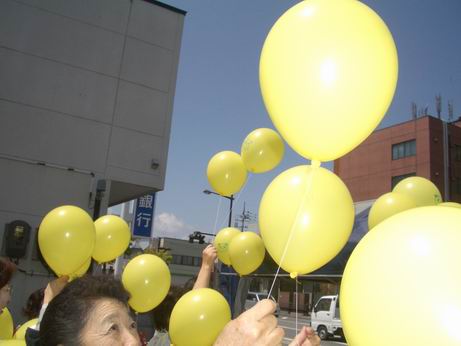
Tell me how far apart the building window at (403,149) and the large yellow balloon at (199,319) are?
1345 inches

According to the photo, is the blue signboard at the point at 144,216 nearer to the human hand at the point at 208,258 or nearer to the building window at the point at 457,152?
the human hand at the point at 208,258

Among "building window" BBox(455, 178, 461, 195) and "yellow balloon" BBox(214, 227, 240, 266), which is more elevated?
"building window" BBox(455, 178, 461, 195)

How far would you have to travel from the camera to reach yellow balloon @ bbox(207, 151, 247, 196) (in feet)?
14.7

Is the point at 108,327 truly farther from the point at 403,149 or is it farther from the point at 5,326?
the point at 403,149

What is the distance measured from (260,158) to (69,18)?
21.5 feet

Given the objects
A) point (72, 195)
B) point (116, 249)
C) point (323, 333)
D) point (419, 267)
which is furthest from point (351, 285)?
point (323, 333)

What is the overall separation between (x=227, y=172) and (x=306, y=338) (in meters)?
2.81

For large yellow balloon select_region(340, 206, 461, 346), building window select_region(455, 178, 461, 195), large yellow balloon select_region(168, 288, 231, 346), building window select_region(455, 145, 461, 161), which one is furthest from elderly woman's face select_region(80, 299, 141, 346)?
building window select_region(455, 145, 461, 161)

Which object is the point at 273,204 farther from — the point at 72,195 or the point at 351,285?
the point at 72,195

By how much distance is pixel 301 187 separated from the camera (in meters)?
2.13

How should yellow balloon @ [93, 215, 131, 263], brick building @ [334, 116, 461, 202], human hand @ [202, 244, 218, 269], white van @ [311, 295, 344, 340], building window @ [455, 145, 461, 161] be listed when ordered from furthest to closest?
building window @ [455, 145, 461, 161], brick building @ [334, 116, 461, 202], white van @ [311, 295, 344, 340], yellow balloon @ [93, 215, 131, 263], human hand @ [202, 244, 218, 269]

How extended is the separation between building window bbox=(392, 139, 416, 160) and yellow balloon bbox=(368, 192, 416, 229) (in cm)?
3313

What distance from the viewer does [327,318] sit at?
16922mm

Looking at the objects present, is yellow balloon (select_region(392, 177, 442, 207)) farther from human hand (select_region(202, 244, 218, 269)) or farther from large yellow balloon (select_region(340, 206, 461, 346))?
large yellow balloon (select_region(340, 206, 461, 346))
